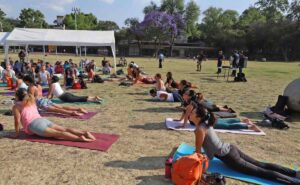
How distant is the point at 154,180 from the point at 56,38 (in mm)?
16391

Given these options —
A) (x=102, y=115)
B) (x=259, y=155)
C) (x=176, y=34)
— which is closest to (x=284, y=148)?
(x=259, y=155)

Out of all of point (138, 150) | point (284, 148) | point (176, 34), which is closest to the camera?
point (138, 150)

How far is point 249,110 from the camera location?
10.6m

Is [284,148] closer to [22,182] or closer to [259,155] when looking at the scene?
[259,155]

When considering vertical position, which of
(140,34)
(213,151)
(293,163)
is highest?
(140,34)

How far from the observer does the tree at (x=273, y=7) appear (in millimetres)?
78438

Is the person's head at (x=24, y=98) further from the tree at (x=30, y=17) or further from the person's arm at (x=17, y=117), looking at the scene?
the tree at (x=30, y=17)

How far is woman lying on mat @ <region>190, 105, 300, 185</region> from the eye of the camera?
191 inches

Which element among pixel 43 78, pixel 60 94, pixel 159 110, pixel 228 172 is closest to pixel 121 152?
pixel 228 172

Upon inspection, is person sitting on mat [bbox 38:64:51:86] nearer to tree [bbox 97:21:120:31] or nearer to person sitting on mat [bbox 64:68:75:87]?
person sitting on mat [bbox 64:68:75:87]

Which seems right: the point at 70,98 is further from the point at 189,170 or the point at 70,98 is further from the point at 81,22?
the point at 81,22

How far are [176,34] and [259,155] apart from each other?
6261cm

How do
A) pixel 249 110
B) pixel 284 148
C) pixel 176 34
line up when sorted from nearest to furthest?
pixel 284 148, pixel 249 110, pixel 176 34

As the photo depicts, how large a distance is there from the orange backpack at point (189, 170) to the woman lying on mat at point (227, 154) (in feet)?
1.00
